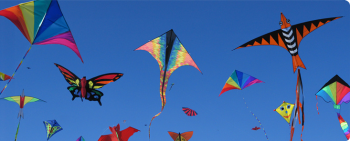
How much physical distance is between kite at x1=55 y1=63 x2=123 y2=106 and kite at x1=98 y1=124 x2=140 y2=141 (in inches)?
77.2

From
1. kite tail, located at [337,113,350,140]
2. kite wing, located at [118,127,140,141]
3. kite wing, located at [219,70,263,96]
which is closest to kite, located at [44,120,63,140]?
kite wing, located at [118,127,140,141]

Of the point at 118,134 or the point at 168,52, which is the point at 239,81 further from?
the point at 118,134

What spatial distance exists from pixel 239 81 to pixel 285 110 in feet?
11.8

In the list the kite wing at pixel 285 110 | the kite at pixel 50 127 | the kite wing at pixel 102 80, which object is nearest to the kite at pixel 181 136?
the kite wing at pixel 102 80

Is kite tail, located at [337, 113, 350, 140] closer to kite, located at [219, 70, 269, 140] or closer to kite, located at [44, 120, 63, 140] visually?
kite, located at [219, 70, 269, 140]

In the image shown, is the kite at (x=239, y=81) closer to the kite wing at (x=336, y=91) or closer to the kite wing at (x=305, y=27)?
the kite wing at (x=336, y=91)

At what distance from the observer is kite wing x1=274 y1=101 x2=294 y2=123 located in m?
17.3

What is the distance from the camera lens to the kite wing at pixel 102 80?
11.1 m

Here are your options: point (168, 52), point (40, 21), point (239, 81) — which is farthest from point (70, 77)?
point (239, 81)

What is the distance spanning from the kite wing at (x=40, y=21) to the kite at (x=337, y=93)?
12.0 metres

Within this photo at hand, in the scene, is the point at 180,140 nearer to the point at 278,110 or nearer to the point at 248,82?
the point at 248,82

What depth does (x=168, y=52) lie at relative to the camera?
1222 cm

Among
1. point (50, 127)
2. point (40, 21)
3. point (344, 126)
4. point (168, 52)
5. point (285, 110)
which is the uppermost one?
point (40, 21)

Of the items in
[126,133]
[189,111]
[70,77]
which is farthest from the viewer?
[189,111]
